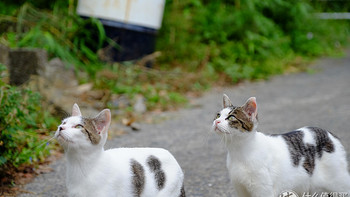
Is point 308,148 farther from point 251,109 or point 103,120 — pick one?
point 103,120

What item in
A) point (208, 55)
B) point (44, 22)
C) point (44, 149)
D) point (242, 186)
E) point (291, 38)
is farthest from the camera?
point (291, 38)

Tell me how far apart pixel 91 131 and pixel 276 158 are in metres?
1.25

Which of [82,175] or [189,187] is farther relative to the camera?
[189,187]

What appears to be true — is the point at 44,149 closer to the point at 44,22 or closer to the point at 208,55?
the point at 44,22

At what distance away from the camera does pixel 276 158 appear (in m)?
3.08

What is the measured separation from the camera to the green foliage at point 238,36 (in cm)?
840

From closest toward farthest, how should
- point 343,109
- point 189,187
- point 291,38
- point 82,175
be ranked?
1. point 82,175
2. point 189,187
3. point 343,109
4. point 291,38

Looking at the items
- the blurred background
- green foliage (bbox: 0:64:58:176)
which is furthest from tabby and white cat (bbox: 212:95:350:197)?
the blurred background

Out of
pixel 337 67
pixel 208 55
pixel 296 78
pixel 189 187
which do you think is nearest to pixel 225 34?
pixel 208 55

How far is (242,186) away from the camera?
10.00ft

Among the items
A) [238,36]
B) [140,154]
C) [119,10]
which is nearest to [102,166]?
[140,154]

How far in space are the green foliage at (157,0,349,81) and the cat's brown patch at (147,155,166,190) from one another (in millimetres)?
5225

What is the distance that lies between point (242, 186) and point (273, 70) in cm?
592

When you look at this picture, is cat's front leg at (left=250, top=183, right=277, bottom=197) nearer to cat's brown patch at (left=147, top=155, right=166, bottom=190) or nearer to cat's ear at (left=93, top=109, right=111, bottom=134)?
cat's brown patch at (left=147, top=155, right=166, bottom=190)
